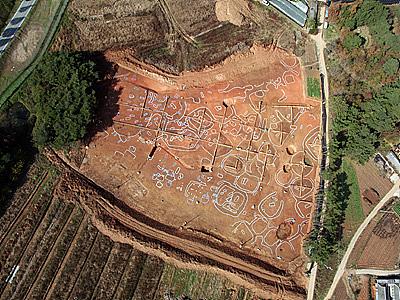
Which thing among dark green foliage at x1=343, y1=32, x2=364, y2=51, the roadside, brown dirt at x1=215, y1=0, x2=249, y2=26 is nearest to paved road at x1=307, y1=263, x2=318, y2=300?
dark green foliage at x1=343, y1=32, x2=364, y2=51

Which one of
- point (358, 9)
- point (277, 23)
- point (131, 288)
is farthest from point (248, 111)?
point (131, 288)

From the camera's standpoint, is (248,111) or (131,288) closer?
(131,288)

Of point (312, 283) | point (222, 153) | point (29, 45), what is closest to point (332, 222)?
point (312, 283)

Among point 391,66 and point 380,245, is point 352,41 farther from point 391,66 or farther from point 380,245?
point 380,245

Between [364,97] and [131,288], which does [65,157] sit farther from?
[364,97]

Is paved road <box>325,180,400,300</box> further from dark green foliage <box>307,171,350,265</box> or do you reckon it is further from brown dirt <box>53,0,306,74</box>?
brown dirt <box>53,0,306,74</box>

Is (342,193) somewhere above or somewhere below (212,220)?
above

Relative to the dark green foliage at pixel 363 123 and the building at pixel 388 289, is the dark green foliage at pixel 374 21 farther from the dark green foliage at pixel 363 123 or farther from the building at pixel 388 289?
the building at pixel 388 289
